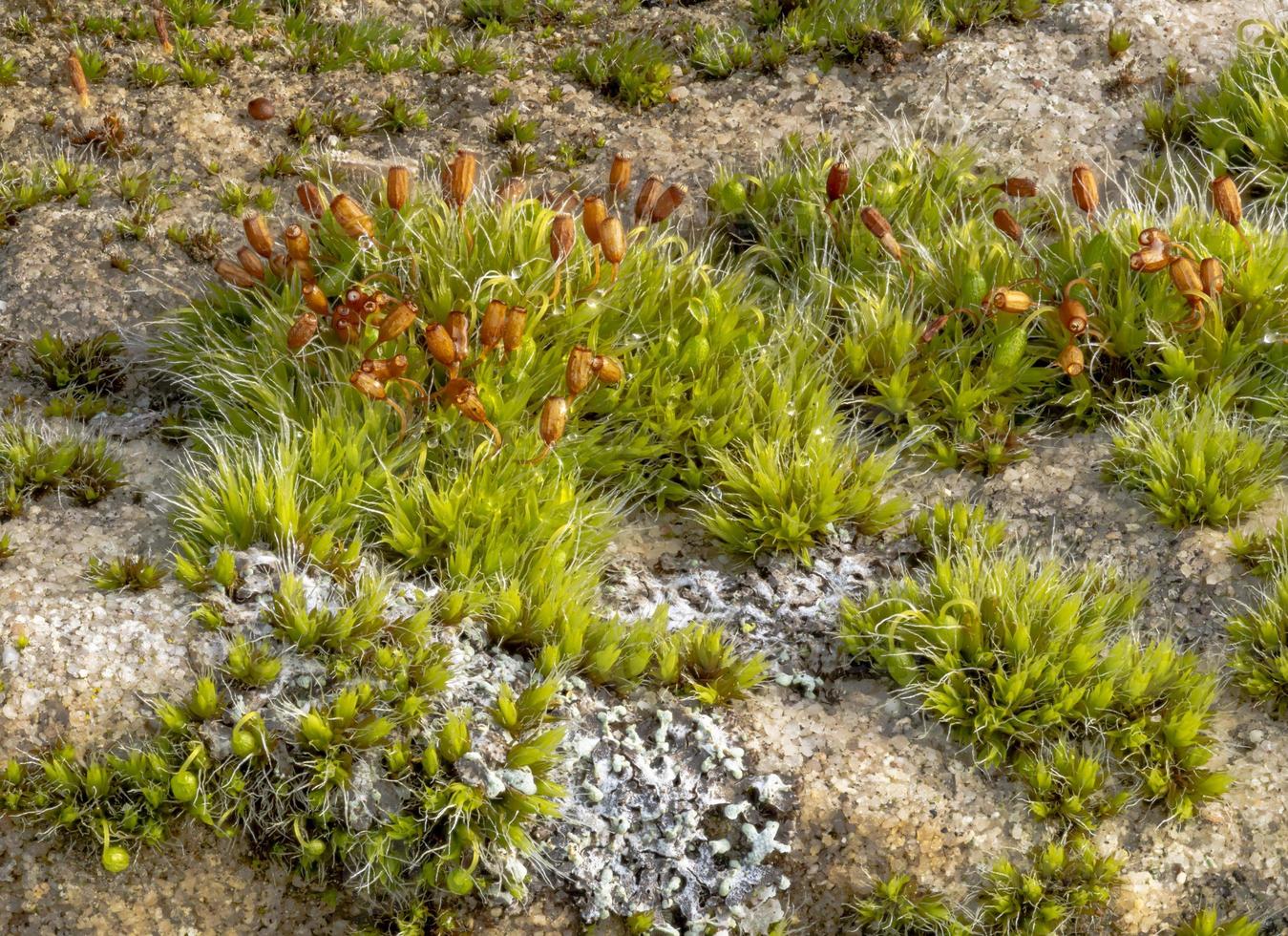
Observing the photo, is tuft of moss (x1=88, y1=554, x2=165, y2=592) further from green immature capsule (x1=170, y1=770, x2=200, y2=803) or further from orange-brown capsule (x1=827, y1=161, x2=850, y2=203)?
orange-brown capsule (x1=827, y1=161, x2=850, y2=203)

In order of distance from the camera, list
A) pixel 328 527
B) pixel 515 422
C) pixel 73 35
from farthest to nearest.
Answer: pixel 73 35, pixel 515 422, pixel 328 527

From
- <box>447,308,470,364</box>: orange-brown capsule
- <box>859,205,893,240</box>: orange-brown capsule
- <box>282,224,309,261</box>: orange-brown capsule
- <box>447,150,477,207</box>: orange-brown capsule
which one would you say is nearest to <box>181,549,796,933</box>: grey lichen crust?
<box>447,308,470,364</box>: orange-brown capsule

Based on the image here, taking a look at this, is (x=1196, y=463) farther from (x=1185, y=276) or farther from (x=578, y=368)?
(x=578, y=368)

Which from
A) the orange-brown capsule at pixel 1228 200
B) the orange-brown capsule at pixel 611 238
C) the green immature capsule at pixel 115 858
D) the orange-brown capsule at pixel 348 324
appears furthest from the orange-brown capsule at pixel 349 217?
the orange-brown capsule at pixel 1228 200

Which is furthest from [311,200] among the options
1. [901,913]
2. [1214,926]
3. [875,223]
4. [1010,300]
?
[1214,926]

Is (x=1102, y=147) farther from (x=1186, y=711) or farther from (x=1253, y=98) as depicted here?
(x=1186, y=711)

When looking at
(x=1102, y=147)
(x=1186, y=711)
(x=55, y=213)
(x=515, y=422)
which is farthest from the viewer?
(x=1102, y=147)

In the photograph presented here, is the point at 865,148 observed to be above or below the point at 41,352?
above

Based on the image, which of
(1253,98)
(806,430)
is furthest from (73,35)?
(1253,98)

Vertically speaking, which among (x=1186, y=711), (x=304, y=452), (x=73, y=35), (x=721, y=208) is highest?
(x=73, y=35)
